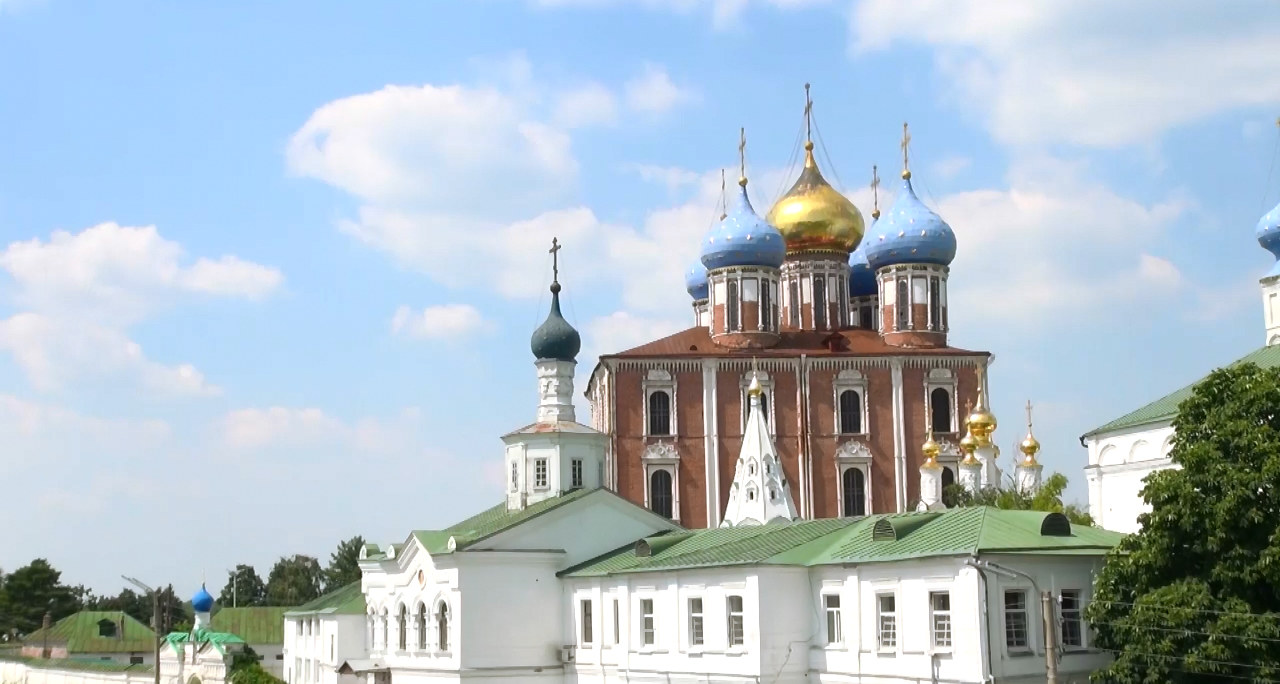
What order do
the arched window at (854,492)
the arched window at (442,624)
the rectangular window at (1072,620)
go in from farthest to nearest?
the arched window at (854,492)
the arched window at (442,624)
the rectangular window at (1072,620)

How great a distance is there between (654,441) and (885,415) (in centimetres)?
835

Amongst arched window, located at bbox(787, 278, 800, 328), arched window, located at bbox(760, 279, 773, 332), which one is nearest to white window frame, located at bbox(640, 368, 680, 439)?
arched window, located at bbox(760, 279, 773, 332)

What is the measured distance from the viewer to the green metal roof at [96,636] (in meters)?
61.0

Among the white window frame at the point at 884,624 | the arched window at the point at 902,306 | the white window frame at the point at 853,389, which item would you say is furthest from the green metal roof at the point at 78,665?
the white window frame at the point at 884,624

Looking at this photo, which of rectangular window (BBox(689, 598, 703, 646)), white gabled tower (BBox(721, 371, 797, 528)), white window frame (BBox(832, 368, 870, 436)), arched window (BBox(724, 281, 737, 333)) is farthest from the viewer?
arched window (BBox(724, 281, 737, 333))

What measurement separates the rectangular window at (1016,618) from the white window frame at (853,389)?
99.7 feet

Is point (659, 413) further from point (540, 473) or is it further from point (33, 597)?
point (33, 597)

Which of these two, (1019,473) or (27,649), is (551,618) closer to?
(1019,473)

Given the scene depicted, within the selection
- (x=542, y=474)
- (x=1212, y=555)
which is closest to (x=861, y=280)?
(x=542, y=474)

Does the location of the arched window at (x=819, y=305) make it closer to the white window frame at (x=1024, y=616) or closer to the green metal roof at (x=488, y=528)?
the green metal roof at (x=488, y=528)

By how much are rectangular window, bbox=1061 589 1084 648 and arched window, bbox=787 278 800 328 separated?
35233 mm

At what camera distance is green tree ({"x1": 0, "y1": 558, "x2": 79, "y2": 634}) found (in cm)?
7875

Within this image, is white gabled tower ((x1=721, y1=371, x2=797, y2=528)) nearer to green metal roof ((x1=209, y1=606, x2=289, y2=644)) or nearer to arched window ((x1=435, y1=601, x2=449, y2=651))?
arched window ((x1=435, y1=601, x2=449, y2=651))

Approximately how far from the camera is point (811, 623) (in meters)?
28.4
